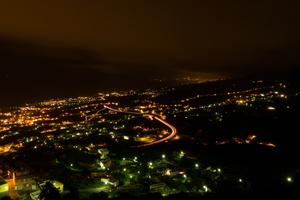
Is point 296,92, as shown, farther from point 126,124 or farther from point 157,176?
point 157,176

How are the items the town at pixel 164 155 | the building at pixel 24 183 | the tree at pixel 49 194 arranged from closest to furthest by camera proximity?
the tree at pixel 49 194
the town at pixel 164 155
the building at pixel 24 183

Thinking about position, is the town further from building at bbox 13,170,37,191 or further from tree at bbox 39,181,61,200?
tree at bbox 39,181,61,200

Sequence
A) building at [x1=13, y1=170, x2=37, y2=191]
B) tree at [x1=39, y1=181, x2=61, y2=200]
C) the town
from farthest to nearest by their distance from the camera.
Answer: building at [x1=13, y1=170, x2=37, y2=191] < the town < tree at [x1=39, y1=181, x2=61, y2=200]

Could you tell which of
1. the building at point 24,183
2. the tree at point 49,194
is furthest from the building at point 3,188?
the tree at point 49,194

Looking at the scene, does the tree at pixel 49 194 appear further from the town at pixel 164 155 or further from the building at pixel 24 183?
the building at pixel 24 183

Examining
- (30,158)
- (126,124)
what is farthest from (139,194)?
(126,124)

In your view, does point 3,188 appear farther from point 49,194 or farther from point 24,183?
point 49,194

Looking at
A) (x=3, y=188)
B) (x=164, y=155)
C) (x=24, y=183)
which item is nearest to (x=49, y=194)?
(x=24, y=183)

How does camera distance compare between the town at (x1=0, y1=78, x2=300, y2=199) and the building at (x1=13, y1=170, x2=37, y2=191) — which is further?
the building at (x1=13, y1=170, x2=37, y2=191)

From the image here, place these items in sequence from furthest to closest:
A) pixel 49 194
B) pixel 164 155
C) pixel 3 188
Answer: pixel 164 155, pixel 3 188, pixel 49 194

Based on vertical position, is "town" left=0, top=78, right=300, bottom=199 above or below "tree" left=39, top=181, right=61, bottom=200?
below

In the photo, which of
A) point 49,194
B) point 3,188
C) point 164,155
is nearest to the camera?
point 49,194

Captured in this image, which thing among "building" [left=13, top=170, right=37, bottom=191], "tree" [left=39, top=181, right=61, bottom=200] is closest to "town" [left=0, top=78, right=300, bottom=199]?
"building" [left=13, top=170, right=37, bottom=191]
